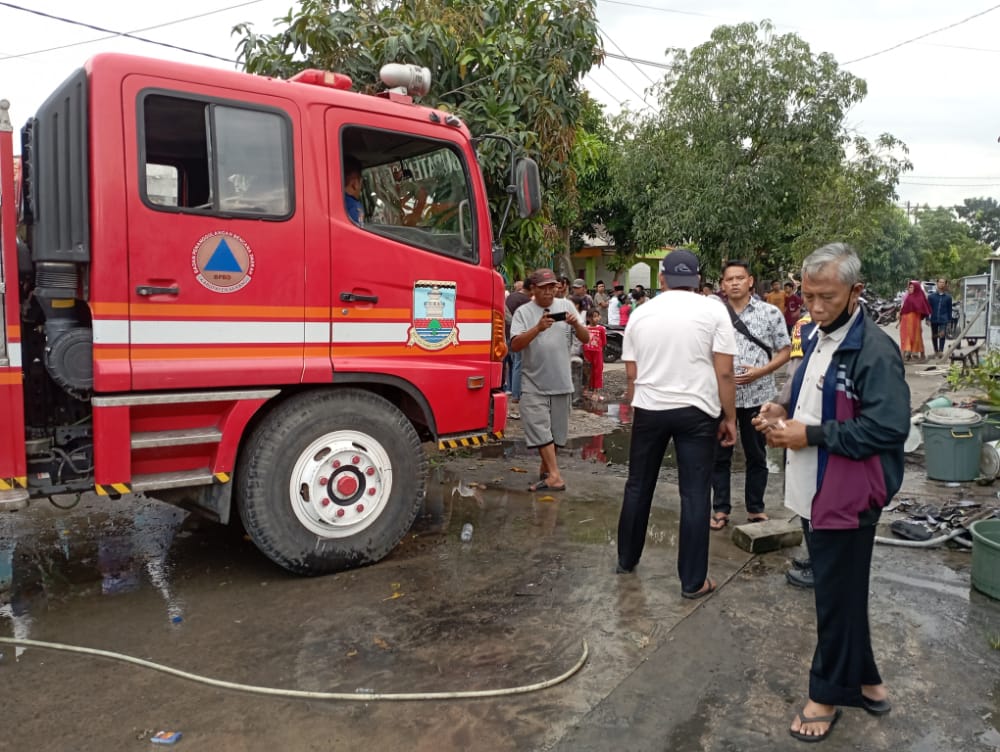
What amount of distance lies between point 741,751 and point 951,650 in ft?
4.66

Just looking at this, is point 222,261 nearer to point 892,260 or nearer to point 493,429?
point 493,429

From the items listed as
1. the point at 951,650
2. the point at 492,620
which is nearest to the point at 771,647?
the point at 951,650

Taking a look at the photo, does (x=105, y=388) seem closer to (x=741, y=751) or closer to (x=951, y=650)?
(x=741, y=751)

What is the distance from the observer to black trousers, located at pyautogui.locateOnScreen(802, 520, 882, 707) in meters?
2.84

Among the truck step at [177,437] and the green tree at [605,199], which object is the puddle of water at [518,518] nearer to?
the truck step at [177,437]

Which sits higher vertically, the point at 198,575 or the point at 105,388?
the point at 105,388

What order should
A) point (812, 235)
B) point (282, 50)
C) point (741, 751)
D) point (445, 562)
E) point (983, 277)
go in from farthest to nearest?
point (812, 235) < point (983, 277) < point (282, 50) < point (445, 562) < point (741, 751)

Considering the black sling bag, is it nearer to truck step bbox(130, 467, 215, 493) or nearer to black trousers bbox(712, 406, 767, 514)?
black trousers bbox(712, 406, 767, 514)

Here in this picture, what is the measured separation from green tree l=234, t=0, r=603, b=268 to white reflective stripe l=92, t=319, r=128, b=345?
402 cm

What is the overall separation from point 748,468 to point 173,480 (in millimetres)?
3603

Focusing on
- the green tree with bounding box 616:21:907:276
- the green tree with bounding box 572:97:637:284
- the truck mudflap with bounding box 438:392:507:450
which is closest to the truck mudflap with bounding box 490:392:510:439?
the truck mudflap with bounding box 438:392:507:450

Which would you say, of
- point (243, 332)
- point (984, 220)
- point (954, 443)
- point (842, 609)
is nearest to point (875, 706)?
point (842, 609)

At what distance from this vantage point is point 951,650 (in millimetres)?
3578

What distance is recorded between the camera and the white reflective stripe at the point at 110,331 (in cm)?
368
